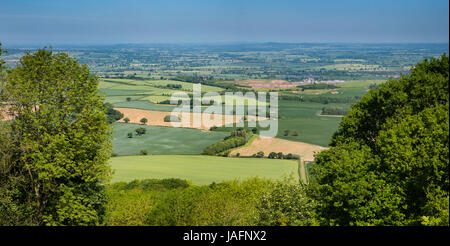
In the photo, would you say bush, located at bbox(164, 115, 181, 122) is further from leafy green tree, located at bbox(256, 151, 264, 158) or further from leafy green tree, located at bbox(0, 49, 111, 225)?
leafy green tree, located at bbox(0, 49, 111, 225)

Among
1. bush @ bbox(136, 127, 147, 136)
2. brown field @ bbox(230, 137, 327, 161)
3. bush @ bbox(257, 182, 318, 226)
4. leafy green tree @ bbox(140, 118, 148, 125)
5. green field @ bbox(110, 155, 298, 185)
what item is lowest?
green field @ bbox(110, 155, 298, 185)

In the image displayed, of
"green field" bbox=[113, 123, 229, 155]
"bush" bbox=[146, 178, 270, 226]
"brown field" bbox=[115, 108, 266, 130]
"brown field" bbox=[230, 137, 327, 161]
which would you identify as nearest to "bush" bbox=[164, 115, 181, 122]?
"brown field" bbox=[115, 108, 266, 130]

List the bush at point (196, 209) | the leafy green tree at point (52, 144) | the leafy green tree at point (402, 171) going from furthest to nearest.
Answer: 1. the bush at point (196, 209)
2. the leafy green tree at point (52, 144)
3. the leafy green tree at point (402, 171)

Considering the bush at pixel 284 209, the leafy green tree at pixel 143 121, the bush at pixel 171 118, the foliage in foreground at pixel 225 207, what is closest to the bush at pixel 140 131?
the leafy green tree at pixel 143 121

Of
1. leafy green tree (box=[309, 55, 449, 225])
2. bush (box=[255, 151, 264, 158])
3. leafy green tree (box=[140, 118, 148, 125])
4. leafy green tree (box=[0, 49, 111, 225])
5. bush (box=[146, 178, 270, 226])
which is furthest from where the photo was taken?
leafy green tree (box=[140, 118, 148, 125])

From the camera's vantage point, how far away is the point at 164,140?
116 feet

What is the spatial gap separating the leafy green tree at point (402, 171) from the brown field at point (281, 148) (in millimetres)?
16825

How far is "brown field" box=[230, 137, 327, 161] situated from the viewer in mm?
30739

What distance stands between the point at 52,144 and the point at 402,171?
31.5ft

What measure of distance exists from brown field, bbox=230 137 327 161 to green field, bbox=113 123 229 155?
149 inches

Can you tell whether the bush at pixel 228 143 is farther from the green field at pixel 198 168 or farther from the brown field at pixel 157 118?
the brown field at pixel 157 118

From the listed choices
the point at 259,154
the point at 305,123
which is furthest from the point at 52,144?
the point at 305,123

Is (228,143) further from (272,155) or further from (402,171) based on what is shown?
(402,171)

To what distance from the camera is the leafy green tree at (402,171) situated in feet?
28.7
